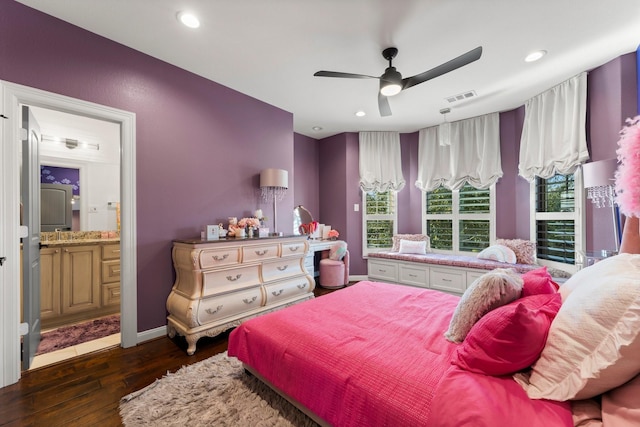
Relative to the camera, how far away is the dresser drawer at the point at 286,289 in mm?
2865

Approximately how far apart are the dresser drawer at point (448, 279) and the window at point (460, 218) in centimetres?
74

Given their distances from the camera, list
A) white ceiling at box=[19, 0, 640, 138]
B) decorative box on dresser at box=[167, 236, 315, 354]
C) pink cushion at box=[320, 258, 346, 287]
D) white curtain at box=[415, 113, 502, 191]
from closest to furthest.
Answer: white ceiling at box=[19, 0, 640, 138] → decorative box on dresser at box=[167, 236, 315, 354] → white curtain at box=[415, 113, 502, 191] → pink cushion at box=[320, 258, 346, 287]

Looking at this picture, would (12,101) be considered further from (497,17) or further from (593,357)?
(497,17)

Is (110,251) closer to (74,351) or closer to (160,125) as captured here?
(74,351)

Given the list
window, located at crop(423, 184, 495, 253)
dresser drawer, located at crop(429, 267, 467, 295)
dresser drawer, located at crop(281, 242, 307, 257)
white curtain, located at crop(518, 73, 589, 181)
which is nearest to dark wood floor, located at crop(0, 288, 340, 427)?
dresser drawer, located at crop(281, 242, 307, 257)

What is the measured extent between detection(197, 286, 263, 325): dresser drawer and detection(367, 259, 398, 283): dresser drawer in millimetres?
2518

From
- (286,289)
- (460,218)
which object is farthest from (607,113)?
(286,289)

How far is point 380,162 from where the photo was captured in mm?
4832

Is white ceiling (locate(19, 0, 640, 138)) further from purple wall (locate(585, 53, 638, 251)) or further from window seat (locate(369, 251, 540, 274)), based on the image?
window seat (locate(369, 251, 540, 274))

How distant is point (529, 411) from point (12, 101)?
3.53 m

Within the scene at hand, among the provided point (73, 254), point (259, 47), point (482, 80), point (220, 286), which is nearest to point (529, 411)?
point (220, 286)

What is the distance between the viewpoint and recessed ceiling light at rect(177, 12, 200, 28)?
79.5 inches

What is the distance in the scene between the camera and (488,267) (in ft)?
11.6

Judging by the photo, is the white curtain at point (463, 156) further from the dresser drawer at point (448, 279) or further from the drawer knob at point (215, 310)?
the drawer knob at point (215, 310)
